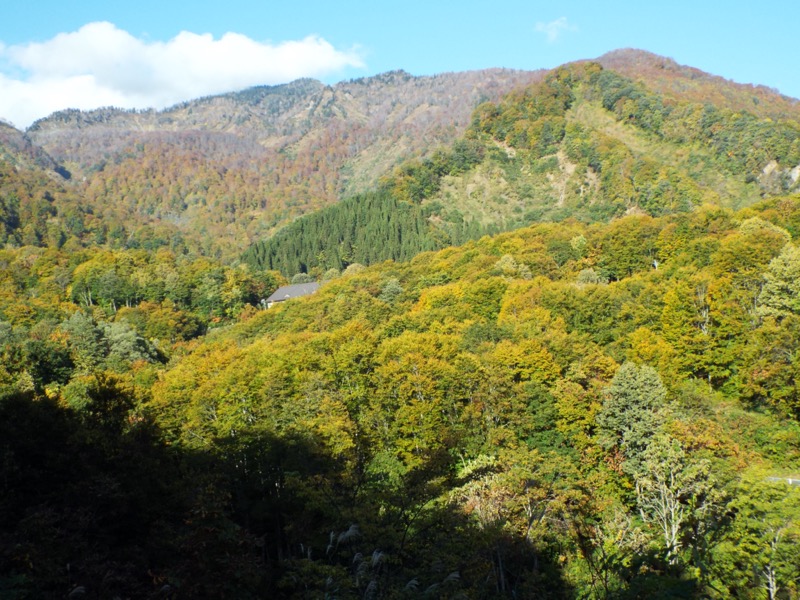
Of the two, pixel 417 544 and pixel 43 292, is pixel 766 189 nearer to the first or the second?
pixel 417 544

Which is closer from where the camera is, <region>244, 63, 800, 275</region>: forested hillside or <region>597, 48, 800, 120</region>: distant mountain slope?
<region>244, 63, 800, 275</region>: forested hillside

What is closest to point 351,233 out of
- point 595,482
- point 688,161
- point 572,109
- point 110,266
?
point 110,266

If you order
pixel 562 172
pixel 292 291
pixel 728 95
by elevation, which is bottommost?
pixel 292 291

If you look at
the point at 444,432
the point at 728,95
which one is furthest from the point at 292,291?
the point at 728,95

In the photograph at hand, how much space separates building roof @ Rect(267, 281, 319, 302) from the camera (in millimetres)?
110125

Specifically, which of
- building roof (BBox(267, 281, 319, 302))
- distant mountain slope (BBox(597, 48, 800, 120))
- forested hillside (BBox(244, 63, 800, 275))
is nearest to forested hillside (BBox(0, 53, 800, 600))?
forested hillside (BBox(244, 63, 800, 275))

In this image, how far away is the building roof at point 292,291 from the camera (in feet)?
361

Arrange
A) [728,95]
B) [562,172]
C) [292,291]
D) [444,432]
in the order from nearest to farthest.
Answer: [444,432], [292,291], [562,172], [728,95]

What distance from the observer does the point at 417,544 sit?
2127 cm

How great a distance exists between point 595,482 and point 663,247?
171 feet

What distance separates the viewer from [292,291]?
112m

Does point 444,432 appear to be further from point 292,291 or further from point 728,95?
point 728,95

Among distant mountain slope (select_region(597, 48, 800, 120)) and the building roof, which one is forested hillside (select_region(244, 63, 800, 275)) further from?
distant mountain slope (select_region(597, 48, 800, 120))

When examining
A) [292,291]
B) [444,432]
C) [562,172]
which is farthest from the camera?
[562,172]
